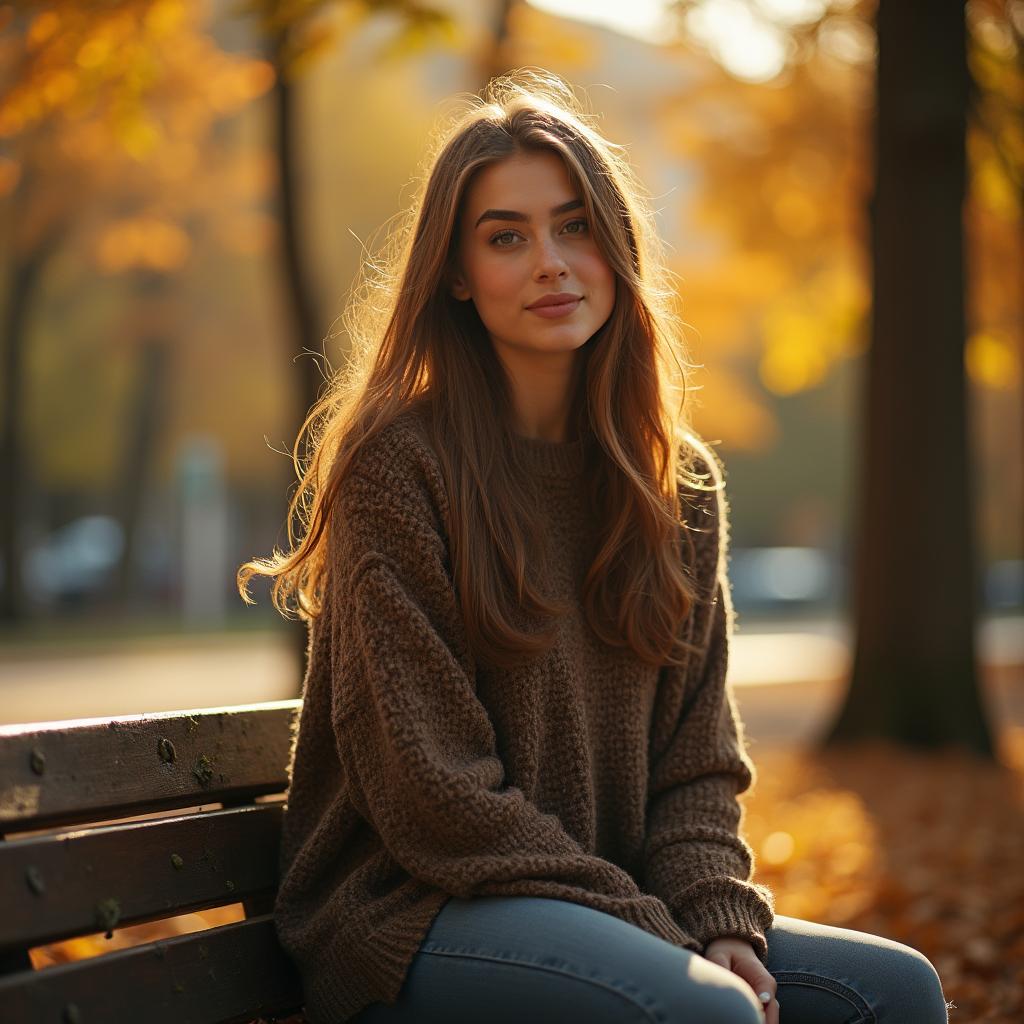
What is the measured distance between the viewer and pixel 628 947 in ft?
7.59

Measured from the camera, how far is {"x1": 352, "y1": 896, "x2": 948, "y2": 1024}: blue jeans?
2252 millimetres

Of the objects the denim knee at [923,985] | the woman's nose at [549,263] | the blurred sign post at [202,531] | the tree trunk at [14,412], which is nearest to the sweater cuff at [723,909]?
the denim knee at [923,985]

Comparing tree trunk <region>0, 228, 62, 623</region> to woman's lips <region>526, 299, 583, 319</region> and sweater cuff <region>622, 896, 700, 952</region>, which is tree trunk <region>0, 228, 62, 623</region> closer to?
woman's lips <region>526, 299, 583, 319</region>

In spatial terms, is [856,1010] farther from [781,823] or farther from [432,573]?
[781,823]

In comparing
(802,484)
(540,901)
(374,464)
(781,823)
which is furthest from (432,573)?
(802,484)

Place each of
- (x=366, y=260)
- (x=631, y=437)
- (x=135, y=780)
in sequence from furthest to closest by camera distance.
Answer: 1. (x=366, y=260)
2. (x=631, y=437)
3. (x=135, y=780)

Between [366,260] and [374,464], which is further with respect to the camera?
[366,260]

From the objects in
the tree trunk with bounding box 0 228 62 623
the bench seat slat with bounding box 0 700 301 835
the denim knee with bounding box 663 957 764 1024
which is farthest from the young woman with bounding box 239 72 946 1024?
the tree trunk with bounding box 0 228 62 623

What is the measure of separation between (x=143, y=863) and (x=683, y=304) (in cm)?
1038

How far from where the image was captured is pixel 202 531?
28.5 meters

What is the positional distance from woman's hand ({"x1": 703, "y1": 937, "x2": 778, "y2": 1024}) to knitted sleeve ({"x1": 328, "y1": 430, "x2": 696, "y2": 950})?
0.18ft

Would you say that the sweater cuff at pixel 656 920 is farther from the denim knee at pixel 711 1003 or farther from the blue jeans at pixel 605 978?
the denim knee at pixel 711 1003

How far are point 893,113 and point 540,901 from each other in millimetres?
6967

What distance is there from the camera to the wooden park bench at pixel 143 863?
2.24m
